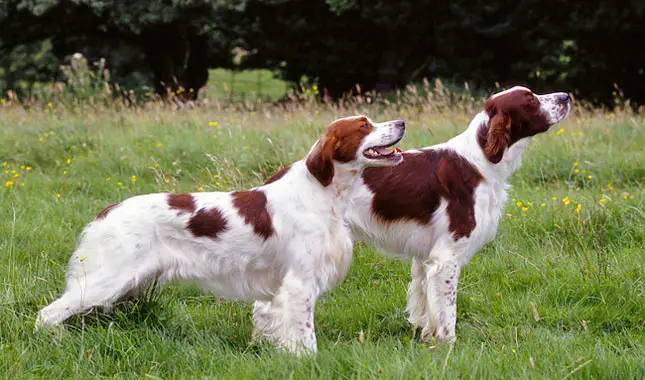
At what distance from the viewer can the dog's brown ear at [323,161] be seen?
12.7ft

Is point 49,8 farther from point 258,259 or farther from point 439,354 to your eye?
point 439,354

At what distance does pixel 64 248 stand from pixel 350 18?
1447 centimetres

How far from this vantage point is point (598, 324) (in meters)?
4.17

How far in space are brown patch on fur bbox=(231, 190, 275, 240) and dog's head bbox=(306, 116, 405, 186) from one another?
0.33m

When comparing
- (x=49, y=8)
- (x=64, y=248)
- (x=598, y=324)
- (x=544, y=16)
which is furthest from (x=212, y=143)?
(x=544, y=16)

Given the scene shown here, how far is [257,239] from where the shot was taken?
398cm

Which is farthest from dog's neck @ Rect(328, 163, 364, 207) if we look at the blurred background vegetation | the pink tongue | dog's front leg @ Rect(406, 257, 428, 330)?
the blurred background vegetation

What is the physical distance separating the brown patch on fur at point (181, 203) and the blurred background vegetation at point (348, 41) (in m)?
12.6

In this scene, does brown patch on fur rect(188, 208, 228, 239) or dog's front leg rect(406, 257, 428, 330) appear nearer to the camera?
brown patch on fur rect(188, 208, 228, 239)

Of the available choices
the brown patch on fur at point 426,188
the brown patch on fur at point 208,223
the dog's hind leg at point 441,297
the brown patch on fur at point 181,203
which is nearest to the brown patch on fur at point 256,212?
the brown patch on fur at point 208,223

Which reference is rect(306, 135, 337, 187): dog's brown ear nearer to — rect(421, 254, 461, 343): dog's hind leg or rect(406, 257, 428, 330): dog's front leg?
rect(421, 254, 461, 343): dog's hind leg

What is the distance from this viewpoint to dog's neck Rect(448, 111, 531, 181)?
4316 mm

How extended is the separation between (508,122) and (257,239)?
5.20ft

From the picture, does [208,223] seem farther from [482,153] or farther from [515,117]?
[515,117]
